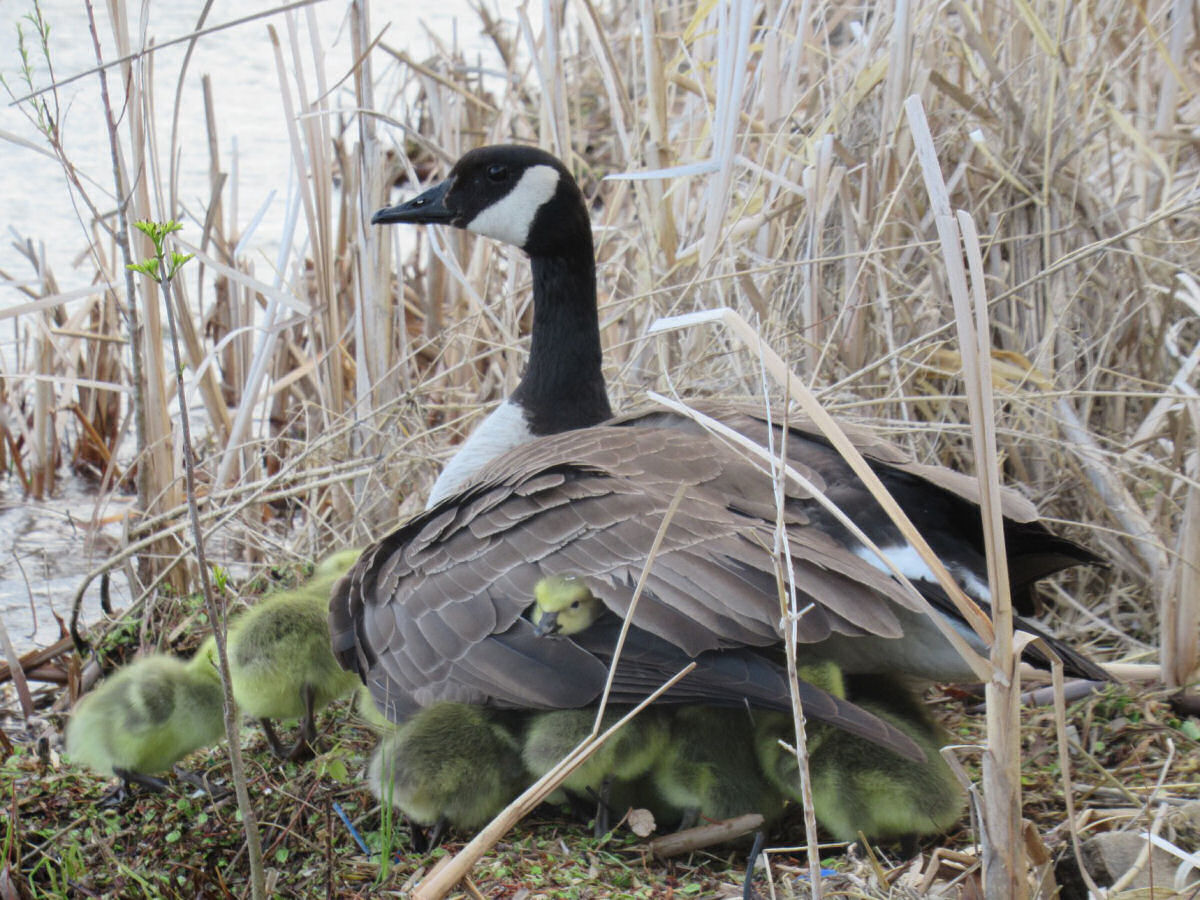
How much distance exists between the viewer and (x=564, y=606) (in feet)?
7.07

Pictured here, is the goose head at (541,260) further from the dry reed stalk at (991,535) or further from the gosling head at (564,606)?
the dry reed stalk at (991,535)

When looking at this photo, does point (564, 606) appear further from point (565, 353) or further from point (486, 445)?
point (565, 353)

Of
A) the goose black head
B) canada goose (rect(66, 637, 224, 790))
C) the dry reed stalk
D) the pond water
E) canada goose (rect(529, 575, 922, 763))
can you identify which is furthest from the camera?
the pond water

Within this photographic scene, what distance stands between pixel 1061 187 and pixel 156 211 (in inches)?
92.2

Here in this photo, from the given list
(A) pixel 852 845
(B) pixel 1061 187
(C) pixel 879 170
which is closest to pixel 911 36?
(C) pixel 879 170

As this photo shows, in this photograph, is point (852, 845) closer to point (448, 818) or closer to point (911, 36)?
point (448, 818)

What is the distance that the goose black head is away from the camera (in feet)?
10.4

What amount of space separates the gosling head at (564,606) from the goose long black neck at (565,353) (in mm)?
981

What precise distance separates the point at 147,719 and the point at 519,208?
145cm

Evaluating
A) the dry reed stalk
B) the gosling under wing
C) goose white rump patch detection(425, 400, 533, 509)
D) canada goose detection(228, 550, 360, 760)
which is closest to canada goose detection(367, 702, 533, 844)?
the gosling under wing

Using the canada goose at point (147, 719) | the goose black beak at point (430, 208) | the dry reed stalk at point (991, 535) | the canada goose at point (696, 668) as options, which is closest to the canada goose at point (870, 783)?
the canada goose at point (696, 668)

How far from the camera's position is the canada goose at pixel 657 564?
2105 millimetres

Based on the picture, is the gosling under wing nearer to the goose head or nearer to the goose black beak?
the goose head

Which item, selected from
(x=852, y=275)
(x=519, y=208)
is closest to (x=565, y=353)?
(x=519, y=208)
